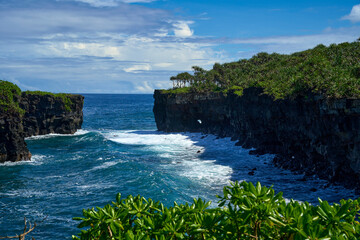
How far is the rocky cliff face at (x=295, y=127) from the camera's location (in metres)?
33.1

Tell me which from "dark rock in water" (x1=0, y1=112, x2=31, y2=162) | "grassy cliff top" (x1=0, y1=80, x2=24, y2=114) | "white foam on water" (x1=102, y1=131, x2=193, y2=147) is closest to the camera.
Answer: "dark rock in water" (x1=0, y1=112, x2=31, y2=162)

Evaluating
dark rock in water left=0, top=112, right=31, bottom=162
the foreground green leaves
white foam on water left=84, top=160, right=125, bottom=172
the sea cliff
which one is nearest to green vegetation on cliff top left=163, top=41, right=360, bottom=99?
white foam on water left=84, top=160, right=125, bottom=172

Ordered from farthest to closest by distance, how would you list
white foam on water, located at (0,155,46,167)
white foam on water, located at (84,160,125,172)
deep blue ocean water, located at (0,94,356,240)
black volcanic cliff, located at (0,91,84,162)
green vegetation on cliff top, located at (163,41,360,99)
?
black volcanic cliff, located at (0,91,84,162) < white foam on water, located at (0,155,46,167) < white foam on water, located at (84,160,125,172) < green vegetation on cliff top, located at (163,41,360,99) < deep blue ocean water, located at (0,94,356,240)

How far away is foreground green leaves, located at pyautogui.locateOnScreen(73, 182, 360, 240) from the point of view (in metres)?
7.12

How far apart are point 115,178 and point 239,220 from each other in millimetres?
34374

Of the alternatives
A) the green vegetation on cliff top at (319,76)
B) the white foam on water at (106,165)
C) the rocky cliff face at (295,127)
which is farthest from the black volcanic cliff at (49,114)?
the green vegetation on cliff top at (319,76)

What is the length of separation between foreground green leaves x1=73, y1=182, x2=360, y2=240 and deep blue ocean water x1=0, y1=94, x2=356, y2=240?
19.8 metres

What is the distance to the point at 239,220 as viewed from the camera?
25.9ft

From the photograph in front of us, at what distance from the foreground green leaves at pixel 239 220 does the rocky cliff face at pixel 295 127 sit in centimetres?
2737

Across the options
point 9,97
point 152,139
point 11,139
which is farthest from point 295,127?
point 9,97

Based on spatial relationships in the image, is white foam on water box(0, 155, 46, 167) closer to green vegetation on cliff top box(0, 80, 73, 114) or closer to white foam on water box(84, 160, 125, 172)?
green vegetation on cliff top box(0, 80, 73, 114)

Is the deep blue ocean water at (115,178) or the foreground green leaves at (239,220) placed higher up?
the foreground green leaves at (239,220)

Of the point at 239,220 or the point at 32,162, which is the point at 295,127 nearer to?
the point at 239,220

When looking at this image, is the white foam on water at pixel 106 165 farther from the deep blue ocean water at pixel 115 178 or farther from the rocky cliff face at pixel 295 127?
the rocky cliff face at pixel 295 127
